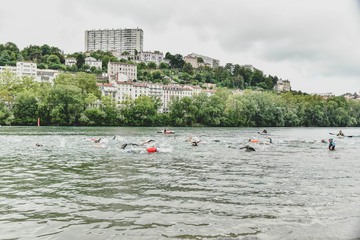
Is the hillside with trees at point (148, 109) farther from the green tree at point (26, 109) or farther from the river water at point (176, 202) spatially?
the river water at point (176, 202)

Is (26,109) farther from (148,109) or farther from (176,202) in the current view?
(176,202)

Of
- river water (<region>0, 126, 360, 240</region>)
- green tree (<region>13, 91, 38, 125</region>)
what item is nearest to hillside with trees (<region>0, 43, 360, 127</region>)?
green tree (<region>13, 91, 38, 125</region>)

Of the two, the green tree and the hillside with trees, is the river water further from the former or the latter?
the green tree

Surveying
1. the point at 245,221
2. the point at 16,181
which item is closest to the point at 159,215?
the point at 245,221

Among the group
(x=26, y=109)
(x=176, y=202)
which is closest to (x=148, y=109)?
(x=26, y=109)

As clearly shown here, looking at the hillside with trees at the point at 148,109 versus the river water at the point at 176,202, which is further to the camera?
the hillside with trees at the point at 148,109

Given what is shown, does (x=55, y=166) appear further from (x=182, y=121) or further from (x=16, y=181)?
(x=182, y=121)

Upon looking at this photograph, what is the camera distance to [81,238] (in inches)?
396

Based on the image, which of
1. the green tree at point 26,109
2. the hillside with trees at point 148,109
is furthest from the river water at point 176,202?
the green tree at point 26,109

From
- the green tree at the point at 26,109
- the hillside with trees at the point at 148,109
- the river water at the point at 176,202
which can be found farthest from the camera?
the hillside with trees at the point at 148,109

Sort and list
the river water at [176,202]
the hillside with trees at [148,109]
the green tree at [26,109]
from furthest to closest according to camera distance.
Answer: the hillside with trees at [148,109], the green tree at [26,109], the river water at [176,202]

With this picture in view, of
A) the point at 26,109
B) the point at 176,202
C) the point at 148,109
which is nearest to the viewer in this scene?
the point at 176,202

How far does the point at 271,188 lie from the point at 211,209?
5145 mm

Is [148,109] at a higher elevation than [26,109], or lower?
higher
